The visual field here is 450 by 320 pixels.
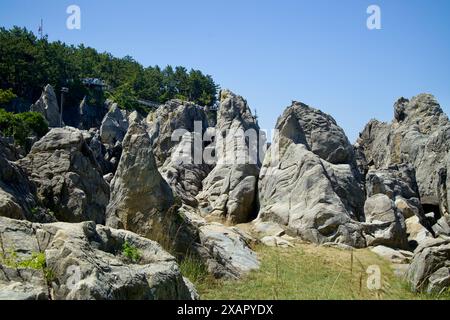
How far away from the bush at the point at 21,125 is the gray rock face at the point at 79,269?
110ft

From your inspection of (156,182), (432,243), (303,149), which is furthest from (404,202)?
(156,182)

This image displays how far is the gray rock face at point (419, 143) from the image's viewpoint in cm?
3603

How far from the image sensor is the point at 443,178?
32.6m

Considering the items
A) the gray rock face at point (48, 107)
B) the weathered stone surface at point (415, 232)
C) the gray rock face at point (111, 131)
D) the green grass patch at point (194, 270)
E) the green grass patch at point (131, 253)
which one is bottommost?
the weathered stone surface at point (415, 232)

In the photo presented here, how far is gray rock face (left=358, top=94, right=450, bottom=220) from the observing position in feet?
118

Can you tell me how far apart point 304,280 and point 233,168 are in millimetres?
17765

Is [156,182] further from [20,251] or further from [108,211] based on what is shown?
[20,251]

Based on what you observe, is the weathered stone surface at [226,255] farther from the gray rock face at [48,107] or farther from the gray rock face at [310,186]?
the gray rock face at [48,107]

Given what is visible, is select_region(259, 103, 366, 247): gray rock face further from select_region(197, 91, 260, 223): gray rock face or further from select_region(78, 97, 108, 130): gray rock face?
select_region(78, 97, 108, 130): gray rock face

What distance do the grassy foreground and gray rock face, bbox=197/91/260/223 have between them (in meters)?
7.86

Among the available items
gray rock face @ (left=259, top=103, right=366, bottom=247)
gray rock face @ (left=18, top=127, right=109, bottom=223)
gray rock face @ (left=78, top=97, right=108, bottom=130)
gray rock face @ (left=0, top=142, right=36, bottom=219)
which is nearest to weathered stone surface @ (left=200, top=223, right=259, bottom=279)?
gray rock face @ (left=18, top=127, right=109, bottom=223)

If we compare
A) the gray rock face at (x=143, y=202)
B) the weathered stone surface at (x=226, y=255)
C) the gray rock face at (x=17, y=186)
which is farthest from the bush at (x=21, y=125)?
the weathered stone surface at (x=226, y=255)

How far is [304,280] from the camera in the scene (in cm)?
1145
